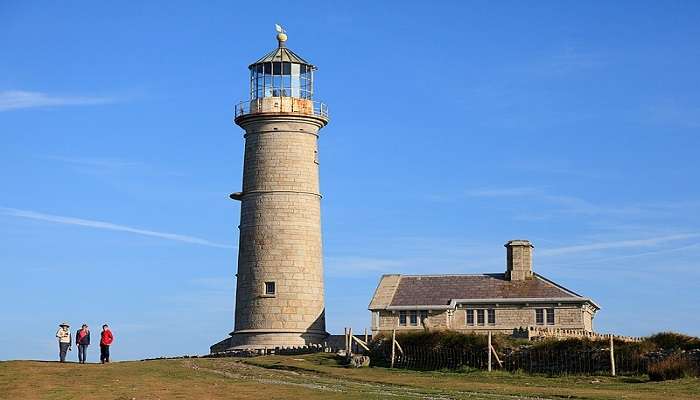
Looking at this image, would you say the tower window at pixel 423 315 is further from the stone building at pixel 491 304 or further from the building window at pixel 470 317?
the building window at pixel 470 317

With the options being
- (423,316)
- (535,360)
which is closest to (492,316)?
(423,316)

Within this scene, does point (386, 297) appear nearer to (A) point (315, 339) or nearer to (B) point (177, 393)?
(A) point (315, 339)

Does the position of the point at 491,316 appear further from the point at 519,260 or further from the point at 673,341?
the point at 673,341

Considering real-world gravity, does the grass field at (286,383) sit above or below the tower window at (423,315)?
below

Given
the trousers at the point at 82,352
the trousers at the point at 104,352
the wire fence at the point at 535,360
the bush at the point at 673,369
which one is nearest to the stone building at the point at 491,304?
the wire fence at the point at 535,360

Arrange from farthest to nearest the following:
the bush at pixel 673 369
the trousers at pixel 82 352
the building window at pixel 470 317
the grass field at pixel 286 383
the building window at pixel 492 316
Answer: the building window at pixel 470 317 < the building window at pixel 492 316 < the trousers at pixel 82 352 < the bush at pixel 673 369 < the grass field at pixel 286 383

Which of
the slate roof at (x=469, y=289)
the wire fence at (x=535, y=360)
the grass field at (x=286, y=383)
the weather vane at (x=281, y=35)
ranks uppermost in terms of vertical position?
the weather vane at (x=281, y=35)

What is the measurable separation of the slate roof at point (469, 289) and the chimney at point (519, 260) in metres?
0.34

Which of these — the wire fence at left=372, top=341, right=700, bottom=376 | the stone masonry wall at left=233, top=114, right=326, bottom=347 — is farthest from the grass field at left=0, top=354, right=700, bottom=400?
the stone masonry wall at left=233, top=114, right=326, bottom=347

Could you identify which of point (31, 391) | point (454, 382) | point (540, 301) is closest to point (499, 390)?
point (454, 382)

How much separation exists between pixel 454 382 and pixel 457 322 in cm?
1801

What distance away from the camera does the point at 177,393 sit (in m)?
35.4

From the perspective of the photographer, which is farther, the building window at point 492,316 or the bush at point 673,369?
the building window at point 492,316

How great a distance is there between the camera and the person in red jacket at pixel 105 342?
159ft
